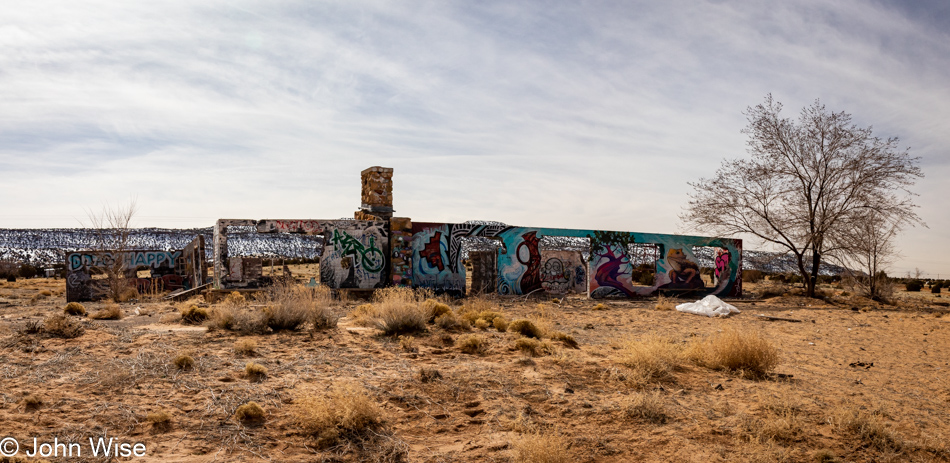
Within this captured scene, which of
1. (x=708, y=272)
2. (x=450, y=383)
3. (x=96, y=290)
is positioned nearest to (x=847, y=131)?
(x=708, y=272)

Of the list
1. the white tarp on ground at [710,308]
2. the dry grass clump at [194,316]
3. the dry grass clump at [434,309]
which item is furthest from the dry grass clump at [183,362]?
the white tarp on ground at [710,308]

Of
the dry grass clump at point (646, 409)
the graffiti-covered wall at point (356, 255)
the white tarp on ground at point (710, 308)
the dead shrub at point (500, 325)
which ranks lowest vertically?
the white tarp on ground at point (710, 308)

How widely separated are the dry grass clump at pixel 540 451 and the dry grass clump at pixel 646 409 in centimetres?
131

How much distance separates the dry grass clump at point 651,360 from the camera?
790 cm

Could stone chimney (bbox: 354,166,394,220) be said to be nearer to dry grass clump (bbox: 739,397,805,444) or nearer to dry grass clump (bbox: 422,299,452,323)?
dry grass clump (bbox: 422,299,452,323)

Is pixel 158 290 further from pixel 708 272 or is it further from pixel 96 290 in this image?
pixel 708 272

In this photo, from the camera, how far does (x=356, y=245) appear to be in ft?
63.8

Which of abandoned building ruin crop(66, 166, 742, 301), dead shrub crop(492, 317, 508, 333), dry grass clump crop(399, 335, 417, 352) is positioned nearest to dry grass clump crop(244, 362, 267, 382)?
dry grass clump crop(399, 335, 417, 352)

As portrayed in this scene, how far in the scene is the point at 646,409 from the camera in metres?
6.53

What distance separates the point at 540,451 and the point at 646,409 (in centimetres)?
190

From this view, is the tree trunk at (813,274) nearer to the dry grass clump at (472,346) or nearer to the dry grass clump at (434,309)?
the dry grass clump at (434,309)

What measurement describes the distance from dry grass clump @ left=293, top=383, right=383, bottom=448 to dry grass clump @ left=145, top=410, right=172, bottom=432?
1.22m

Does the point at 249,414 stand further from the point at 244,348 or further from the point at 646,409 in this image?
the point at 646,409

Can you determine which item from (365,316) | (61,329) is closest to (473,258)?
(365,316)
